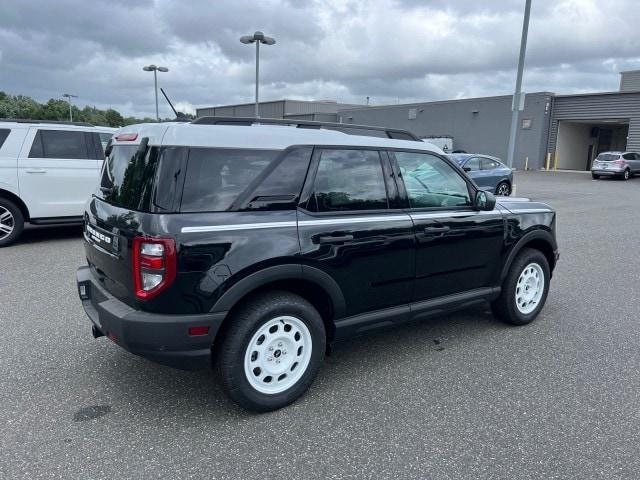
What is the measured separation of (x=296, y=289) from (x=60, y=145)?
6.40 meters

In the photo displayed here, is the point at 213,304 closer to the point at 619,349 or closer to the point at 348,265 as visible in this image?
the point at 348,265

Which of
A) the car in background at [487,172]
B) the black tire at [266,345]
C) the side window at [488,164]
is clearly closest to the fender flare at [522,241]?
the black tire at [266,345]

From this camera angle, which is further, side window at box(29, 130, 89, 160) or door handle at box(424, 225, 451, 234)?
side window at box(29, 130, 89, 160)

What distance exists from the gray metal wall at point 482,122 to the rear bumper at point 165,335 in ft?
118

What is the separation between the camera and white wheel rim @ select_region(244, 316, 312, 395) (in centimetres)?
309

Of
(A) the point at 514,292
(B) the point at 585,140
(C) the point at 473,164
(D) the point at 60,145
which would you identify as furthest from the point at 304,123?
(B) the point at 585,140

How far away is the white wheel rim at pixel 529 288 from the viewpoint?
15.3 ft

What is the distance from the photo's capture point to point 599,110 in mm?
32094

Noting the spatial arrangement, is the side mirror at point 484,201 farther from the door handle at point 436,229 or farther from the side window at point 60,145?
the side window at point 60,145

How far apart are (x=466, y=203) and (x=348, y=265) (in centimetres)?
142

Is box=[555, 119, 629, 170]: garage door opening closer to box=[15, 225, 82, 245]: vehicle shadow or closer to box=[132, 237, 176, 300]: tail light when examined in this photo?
box=[15, 225, 82, 245]: vehicle shadow

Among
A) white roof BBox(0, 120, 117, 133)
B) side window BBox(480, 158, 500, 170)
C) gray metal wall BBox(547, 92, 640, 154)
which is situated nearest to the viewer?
white roof BBox(0, 120, 117, 133)

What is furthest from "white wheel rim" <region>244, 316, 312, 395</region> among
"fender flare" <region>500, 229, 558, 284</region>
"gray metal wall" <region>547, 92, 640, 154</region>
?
"gray metal wall" <region>547, 92, 640, 154</region>

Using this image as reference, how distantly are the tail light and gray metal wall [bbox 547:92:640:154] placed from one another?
3531 cm
